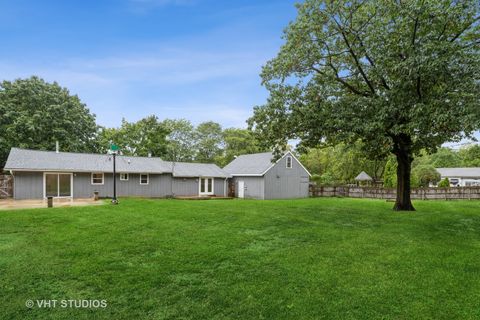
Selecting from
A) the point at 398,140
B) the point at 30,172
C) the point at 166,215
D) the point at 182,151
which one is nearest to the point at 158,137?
the point at 182,151

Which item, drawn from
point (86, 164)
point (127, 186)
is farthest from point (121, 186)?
point (86, 164)

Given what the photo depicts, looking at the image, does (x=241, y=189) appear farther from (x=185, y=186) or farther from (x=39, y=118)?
(x=39, y=118)

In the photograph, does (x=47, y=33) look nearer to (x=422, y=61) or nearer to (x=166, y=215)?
(x=166, y=215)

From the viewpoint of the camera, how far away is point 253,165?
1003 inches

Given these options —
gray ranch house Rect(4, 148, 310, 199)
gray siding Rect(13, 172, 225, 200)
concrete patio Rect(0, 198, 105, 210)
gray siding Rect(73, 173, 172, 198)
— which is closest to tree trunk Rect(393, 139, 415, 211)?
gray ranch house Rect(4, 148, 310, 199)

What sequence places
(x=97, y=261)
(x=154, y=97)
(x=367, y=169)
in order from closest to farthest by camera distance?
(x=97, y=261) → (x=154, y=97) → (x=367, y=169)

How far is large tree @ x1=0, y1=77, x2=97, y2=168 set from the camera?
2541 cm

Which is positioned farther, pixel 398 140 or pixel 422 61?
pixel 398 140

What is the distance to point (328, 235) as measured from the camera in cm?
809

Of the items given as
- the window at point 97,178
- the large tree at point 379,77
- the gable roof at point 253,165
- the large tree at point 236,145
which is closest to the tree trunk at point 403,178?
the large tree at point 379,77

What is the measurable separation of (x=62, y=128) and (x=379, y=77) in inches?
1124

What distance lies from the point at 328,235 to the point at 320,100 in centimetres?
649

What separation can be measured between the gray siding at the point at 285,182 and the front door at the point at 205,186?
208 inches

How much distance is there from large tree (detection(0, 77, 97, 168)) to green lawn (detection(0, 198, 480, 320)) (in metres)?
21.2
